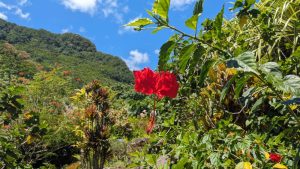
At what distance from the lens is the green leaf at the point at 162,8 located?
97 cm

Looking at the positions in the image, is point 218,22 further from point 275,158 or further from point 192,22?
point 275,158

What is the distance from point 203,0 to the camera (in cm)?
95

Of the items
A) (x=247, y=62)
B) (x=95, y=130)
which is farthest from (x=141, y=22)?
(x=95, y=130)

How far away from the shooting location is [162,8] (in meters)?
0.98

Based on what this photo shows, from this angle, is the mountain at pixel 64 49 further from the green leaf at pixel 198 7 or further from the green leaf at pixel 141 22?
the green leaf at pixel 198 7

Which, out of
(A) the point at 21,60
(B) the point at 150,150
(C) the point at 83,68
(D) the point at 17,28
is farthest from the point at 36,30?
(B) the point at 150,150

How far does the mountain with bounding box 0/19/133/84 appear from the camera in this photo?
48.2 metres

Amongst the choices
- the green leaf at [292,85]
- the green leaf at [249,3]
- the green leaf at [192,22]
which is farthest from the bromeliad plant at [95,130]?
the green leaf at [292,85]

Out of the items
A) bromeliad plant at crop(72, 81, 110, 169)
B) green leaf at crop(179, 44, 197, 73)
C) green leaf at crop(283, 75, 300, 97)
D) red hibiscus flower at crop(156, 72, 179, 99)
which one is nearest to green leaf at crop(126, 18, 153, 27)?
green leaf at crop(179, 44, 197, 73)

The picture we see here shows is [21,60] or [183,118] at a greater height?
[21,60]

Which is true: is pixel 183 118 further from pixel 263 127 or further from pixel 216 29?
pixel 216 29

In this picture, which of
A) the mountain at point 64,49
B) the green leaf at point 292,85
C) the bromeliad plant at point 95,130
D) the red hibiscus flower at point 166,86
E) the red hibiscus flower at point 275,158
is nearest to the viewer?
the green leaf at point 292,85

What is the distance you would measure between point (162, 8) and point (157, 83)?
3.71 ft

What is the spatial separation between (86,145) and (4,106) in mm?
5959
